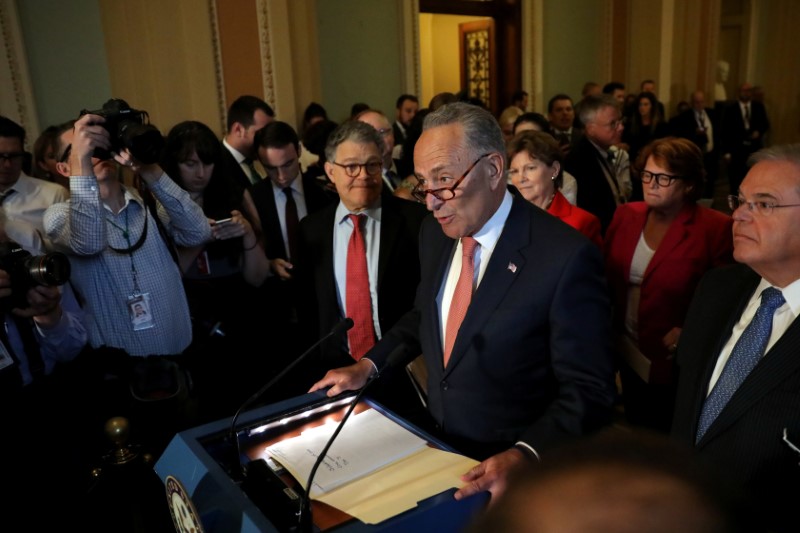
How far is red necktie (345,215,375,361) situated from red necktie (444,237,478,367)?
0.75 metres

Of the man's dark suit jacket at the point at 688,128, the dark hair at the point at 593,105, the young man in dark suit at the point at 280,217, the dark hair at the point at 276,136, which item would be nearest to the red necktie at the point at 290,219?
the young man in dark suit at the point at 280,217

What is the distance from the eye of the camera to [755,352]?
1.38m

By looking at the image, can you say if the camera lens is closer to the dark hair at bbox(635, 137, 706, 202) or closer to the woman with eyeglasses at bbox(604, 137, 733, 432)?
the woman with eyeglasses at bbox(604, 137, 733, 432)

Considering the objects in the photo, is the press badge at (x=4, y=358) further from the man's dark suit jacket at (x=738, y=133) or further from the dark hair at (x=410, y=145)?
the man's dark suit jacket at (x=738, y=133)

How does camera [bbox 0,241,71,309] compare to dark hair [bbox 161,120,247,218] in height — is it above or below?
below

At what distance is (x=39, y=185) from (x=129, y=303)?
1087 mm

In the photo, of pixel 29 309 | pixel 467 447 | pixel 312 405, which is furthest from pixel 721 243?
pixel 29 309

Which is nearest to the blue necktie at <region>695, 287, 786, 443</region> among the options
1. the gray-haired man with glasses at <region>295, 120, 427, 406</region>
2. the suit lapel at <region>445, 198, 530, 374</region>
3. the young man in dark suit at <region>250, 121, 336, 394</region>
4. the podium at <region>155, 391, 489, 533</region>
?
the suit lapel at <region>445, 198, 530, 374</region>

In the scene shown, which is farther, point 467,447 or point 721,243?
point 721,243

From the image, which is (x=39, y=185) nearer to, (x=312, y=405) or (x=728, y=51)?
(x=312, y=405)

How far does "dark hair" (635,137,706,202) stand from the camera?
2465mm

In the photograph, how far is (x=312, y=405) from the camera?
1.40 meters

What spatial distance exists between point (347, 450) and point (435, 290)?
536 mm

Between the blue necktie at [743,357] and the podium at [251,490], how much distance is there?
2.00 feet
